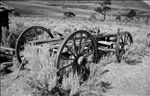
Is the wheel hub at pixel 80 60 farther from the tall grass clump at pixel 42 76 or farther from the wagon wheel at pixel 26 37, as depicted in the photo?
the wagon wheel at pixel 26 37

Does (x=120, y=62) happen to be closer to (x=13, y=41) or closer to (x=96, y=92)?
(x=96, y=92)

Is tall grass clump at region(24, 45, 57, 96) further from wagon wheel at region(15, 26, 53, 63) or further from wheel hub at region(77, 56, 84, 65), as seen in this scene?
wagon wheel at region(15, 26, 53, 63)

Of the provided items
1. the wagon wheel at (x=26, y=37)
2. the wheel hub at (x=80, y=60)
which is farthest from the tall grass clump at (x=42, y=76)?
the wagon wheel at (x=26, y=37)

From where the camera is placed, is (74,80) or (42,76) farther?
(74,80)

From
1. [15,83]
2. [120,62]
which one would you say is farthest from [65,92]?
[120,62]

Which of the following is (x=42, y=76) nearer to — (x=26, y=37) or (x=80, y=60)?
(x=80, y=60)

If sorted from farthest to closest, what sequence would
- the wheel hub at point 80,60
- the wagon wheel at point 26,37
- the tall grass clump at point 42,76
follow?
the wagon wheel at point 26,37 → the wheel hub at point 80,60 → the tall grass clump at point 42,76

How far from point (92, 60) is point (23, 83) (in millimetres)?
2122

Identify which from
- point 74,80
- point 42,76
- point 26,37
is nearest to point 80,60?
point 74,80

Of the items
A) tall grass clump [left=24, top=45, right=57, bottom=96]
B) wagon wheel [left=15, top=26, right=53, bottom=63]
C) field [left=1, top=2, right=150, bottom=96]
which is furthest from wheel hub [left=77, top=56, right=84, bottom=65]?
wagon wheel [left=15, top=26, right=53, bottom=63]

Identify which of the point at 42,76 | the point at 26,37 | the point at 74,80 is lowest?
the point at 74,80

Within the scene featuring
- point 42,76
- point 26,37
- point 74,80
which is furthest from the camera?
point 26,37

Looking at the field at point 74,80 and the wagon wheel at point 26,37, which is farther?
the wagon wheel at point 26,37

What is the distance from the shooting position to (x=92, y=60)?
16.2 ft
